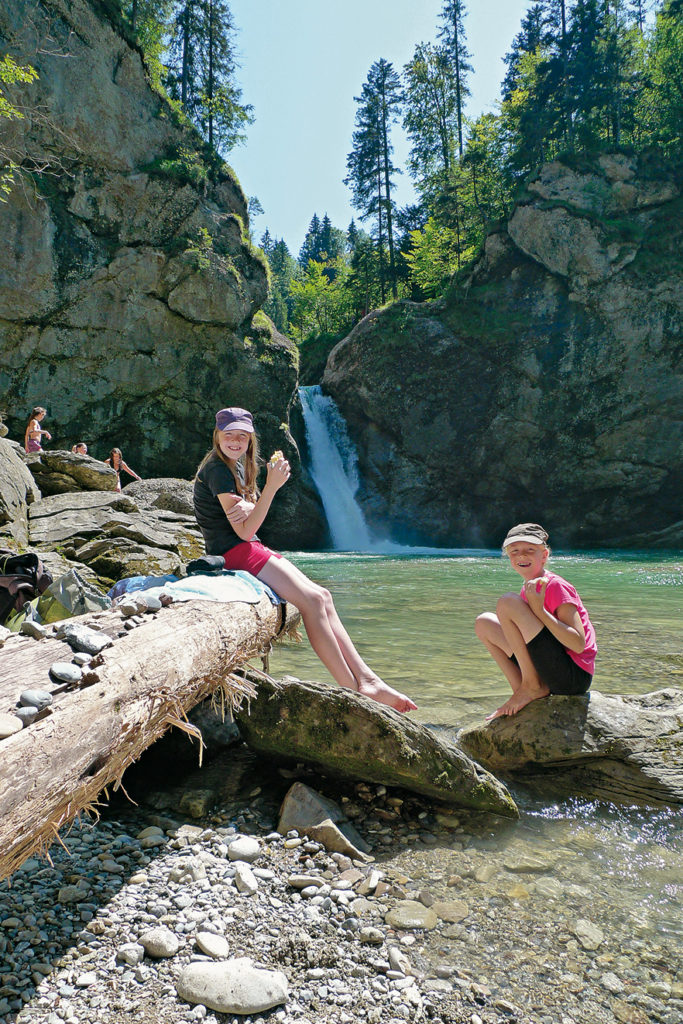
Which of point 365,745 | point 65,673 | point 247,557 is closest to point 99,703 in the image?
point 65,673

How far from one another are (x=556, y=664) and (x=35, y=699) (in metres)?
2.98

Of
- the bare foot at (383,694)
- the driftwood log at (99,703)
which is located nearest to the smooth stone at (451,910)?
the driftwood log at (99,703)

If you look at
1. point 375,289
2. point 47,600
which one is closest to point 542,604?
point 47,600

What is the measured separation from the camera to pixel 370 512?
31562 millimetres

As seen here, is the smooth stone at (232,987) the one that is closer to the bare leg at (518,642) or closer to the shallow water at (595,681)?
the shallow water at (595,681)

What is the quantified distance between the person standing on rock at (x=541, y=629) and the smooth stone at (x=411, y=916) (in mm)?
1664

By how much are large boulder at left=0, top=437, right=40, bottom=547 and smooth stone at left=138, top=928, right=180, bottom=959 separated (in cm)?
742

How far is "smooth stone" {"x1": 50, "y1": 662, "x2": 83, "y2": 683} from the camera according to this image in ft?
6.81

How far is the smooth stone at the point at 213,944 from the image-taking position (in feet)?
6.95

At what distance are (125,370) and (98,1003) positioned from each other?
26.9 m

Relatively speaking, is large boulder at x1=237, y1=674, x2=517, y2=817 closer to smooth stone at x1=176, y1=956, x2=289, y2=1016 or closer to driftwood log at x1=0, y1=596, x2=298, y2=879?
driftwood log at x1=0, y1=596, x2=298, y2=879

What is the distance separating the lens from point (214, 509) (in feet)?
15.3

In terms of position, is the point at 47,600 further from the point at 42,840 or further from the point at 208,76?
the point at 208,76

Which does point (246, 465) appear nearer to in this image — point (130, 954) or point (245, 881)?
point (245, 881)
